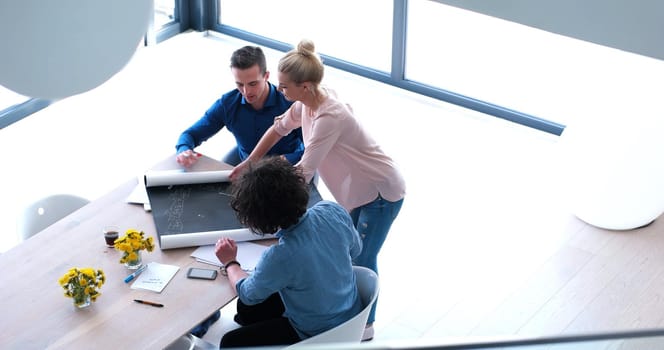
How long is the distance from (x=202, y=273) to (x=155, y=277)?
0.16m

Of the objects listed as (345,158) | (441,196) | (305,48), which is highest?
(305,48)

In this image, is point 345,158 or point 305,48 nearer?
point 305,48

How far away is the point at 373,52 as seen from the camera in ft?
21.6

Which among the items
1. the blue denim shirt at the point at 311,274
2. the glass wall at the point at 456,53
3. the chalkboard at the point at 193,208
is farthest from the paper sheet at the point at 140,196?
the glass wall at the point at 456,53

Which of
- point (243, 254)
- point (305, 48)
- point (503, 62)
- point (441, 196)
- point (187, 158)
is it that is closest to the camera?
point (243, 254)

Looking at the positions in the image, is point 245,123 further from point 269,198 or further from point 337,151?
point 269,198

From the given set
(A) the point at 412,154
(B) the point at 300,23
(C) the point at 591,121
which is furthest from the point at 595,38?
(B) the point at 300,23

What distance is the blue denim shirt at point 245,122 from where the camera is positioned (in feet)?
12.9

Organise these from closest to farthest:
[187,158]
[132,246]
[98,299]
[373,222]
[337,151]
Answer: [98,299] → [132,246] → [337,151] → [373,222] → [187,158]

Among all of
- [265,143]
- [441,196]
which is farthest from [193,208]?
[441,196]

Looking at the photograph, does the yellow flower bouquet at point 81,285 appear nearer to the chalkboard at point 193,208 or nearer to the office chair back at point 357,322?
the chalkboard at point 193,208

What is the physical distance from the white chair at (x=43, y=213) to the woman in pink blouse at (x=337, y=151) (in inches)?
27.7

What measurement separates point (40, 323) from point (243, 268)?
70cm

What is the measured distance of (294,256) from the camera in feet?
9.26
